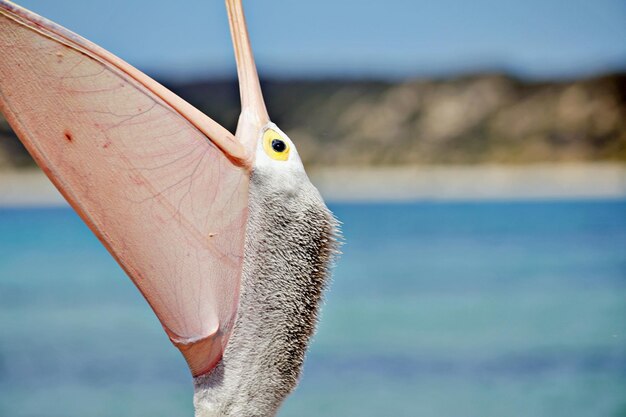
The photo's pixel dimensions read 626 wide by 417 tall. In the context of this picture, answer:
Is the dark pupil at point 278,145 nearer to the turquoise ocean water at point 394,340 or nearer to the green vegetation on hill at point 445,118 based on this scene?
the turquoise ocean water at point 394,340

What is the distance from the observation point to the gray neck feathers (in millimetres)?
→ 2125

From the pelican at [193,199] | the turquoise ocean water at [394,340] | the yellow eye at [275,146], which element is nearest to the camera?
the pelican at [193,199]

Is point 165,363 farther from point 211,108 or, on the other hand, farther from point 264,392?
point 211,108

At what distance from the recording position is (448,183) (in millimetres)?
53156

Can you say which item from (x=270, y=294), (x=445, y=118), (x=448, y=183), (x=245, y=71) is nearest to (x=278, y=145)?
(x=245, y=71)

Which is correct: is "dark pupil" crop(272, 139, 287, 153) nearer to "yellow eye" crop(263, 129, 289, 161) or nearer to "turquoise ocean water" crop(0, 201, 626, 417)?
"yellow eye" crop(263, 129, 289, 161)

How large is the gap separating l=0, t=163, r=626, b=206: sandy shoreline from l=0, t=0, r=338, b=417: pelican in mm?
40312

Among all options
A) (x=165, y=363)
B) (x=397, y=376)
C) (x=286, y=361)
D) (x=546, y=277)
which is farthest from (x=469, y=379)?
(x=546, y=277)

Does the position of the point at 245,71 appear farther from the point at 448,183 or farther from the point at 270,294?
the point at 448,183

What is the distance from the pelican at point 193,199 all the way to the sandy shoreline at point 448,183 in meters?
40.3

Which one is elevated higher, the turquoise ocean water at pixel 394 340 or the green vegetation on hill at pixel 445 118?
the green vegetation on hill at pixel 445 118

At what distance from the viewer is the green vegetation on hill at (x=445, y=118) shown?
192ft

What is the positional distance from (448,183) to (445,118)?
14.4 meters

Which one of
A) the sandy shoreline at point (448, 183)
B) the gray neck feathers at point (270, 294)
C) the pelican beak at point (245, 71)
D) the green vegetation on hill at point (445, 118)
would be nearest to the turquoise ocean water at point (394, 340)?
the gray neck feathers at point (270, 294)
